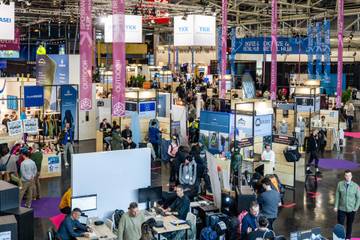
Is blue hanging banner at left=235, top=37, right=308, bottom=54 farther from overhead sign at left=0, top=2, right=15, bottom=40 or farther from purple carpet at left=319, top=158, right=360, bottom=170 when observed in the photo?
overhead sign at left=0, top=2, right=15, bottom=40

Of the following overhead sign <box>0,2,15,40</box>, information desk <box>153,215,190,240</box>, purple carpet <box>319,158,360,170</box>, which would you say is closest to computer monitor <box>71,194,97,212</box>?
information desk <box>153,215,190,240</box>

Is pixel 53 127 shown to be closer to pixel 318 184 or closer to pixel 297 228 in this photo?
pixel 318 184

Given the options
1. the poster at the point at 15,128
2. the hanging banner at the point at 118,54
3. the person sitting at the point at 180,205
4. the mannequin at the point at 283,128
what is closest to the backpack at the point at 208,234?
the person sitting at the point at 180,205

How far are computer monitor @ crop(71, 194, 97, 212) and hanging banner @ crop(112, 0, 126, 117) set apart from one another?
262 centimetres

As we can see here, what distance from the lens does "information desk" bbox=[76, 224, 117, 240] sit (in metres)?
7.29

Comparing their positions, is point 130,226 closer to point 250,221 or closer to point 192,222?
point 192,222

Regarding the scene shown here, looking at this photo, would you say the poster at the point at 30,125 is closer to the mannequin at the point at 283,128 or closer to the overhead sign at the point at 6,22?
the overhead sign at the point at 6,22

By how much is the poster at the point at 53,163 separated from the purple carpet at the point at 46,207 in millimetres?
2084

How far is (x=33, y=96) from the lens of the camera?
46.4 ft

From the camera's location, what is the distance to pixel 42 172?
43.0ft

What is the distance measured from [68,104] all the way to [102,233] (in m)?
10.7

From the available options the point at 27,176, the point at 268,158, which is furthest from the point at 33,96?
the point at 268,158

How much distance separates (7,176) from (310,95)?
11328 millimetres

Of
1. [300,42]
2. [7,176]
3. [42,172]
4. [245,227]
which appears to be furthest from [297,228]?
[300,42]
